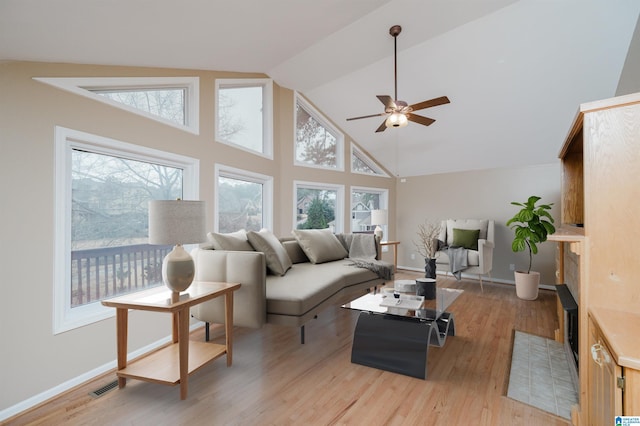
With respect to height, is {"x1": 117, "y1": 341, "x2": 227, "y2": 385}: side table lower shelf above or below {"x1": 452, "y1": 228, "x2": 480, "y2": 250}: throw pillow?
below

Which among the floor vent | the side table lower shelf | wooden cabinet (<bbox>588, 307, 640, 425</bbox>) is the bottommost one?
the floor vent

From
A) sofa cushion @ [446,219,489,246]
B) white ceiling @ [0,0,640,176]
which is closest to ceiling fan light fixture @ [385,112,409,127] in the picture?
white ceiling @ [0,0,640,176]

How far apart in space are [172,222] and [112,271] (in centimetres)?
99

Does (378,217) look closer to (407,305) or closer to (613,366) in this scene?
(407,305)

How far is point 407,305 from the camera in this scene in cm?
229

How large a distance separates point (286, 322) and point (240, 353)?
A: 0.46 metres

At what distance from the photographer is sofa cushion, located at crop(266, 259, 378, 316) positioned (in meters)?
2.36

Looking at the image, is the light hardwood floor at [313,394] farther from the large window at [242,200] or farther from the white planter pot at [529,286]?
the white planter pot at [529,286]

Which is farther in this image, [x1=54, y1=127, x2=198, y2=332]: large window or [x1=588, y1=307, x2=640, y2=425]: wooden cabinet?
[x1=54, y1=127, x2=198, y2=332]: large window

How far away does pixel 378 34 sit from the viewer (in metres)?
3.17

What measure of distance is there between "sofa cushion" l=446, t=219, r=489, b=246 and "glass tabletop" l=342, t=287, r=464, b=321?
Answer: 8.39 feet

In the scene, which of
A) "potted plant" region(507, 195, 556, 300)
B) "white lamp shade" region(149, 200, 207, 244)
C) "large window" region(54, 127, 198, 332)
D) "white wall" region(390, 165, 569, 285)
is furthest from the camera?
"white wall" region(390, 165, 569, 285)

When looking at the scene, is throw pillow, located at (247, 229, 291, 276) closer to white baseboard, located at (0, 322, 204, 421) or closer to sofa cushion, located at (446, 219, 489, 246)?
white baseboard, located at (0, 322, 204, 421)

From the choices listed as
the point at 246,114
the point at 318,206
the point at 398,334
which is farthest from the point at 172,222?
the point at 318,206
